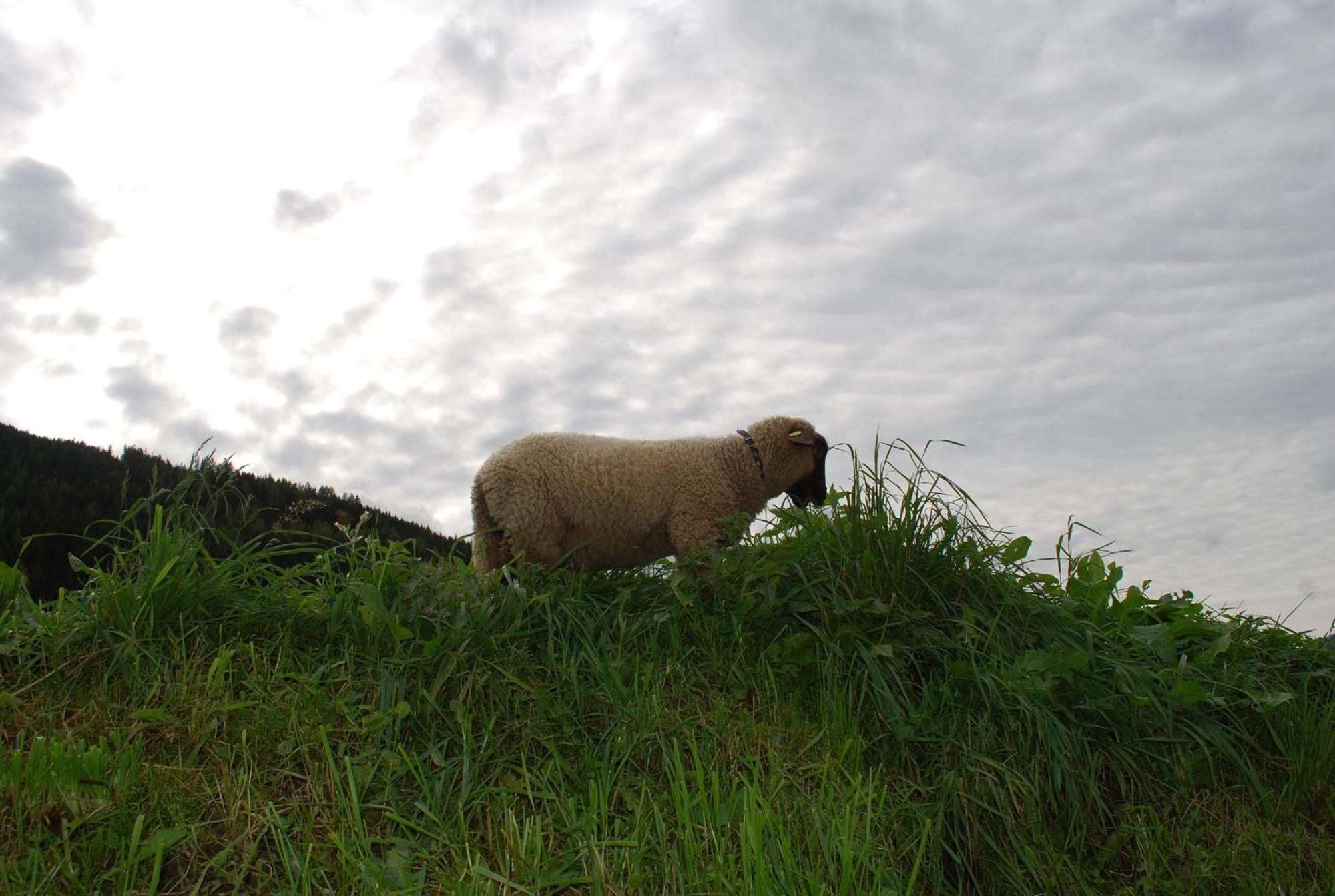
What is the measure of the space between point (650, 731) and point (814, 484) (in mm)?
2780

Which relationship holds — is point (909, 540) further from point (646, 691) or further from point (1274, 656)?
point (1274, 656)

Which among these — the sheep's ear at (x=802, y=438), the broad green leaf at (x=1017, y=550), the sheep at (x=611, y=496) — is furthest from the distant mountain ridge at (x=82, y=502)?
the broad green leaf at (x=1017, y=550)

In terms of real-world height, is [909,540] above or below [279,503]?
below

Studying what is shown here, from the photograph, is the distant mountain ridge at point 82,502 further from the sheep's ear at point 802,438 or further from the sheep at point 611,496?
the sheep's ear at point 802,438

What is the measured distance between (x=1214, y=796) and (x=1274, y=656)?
4.24ft

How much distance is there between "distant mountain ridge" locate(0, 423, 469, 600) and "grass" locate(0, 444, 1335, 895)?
1194 millimetres

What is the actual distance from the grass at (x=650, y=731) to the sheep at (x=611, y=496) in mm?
571

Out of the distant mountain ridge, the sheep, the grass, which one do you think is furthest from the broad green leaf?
the distant mountain ridge

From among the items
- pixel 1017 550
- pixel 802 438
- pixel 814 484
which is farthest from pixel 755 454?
pixel 1017 550

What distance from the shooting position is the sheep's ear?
570 centimetres

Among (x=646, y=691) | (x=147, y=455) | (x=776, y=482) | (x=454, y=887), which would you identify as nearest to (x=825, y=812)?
(x=646, y=691)

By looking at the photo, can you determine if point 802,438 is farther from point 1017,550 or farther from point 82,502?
point 82,502

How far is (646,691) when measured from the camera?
3.66 metres

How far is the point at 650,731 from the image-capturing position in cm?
348
